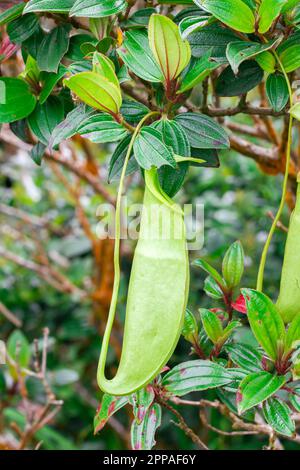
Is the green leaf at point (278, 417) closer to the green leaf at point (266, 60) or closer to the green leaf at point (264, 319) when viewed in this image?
the green leaf at point (264, 319)

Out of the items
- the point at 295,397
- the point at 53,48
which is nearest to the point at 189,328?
the point at 295,397

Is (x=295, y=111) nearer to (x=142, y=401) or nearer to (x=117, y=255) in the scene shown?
(x=117, y=255)

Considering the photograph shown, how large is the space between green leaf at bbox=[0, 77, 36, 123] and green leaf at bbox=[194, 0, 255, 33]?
235mm

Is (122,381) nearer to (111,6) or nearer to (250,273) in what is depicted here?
(111,6)

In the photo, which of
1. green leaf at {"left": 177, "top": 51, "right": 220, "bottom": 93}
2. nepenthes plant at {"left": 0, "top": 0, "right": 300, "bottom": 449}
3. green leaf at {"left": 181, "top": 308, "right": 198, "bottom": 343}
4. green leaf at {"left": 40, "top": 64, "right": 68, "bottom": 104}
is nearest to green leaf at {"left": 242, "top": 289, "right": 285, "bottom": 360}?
nepenthes plant at {"left": 0, "top": 0, "right": 300, "bottom": 449}

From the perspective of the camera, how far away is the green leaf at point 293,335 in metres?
0.54

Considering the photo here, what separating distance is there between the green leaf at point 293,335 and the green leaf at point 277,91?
209 mm

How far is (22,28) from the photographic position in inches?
25.9

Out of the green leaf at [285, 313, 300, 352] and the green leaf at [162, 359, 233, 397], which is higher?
the green leaf at [285, 313, 300, 352]

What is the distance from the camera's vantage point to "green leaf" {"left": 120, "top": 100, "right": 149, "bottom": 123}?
0.59 m

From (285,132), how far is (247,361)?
0.40 m

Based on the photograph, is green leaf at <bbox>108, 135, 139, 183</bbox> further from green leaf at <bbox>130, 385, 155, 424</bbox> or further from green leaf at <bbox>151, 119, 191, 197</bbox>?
green leaf at <bbox>130, 385, 155, 424</bbox>

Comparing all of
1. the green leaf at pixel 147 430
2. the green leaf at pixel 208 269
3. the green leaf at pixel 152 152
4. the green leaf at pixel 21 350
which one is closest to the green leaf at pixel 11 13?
the green leaf at pixel 152 152
